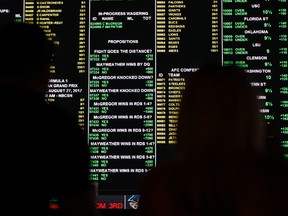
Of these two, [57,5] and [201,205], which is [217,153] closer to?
[201,205]

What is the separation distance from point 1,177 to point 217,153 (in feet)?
2.29

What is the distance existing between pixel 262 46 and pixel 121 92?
0.88 meters

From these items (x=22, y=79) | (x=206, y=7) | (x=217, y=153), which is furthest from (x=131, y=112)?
(x=217, y=153)

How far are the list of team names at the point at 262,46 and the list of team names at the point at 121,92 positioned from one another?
480mm

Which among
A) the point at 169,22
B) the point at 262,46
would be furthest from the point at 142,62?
the point at 262,46

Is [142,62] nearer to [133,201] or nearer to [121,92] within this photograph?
[121,92]

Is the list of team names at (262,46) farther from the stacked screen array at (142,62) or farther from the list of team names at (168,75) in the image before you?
the list of team names at (168,75)

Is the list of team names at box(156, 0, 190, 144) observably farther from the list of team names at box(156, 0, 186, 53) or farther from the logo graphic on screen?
the logo graphic on screen

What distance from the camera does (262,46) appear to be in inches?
144

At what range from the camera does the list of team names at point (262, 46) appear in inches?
141

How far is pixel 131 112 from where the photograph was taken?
143 inches

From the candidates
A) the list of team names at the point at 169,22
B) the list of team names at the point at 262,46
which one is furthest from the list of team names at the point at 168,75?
the list of team names at the point at 262,46

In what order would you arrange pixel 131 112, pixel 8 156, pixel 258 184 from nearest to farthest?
pixel 258 184, pixel 8 156, pixel 131 112

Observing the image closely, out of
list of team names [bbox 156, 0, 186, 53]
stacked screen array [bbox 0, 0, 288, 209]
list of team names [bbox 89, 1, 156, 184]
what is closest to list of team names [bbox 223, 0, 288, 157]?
stacked screen array [bbox 0, 0, 288, 209]
